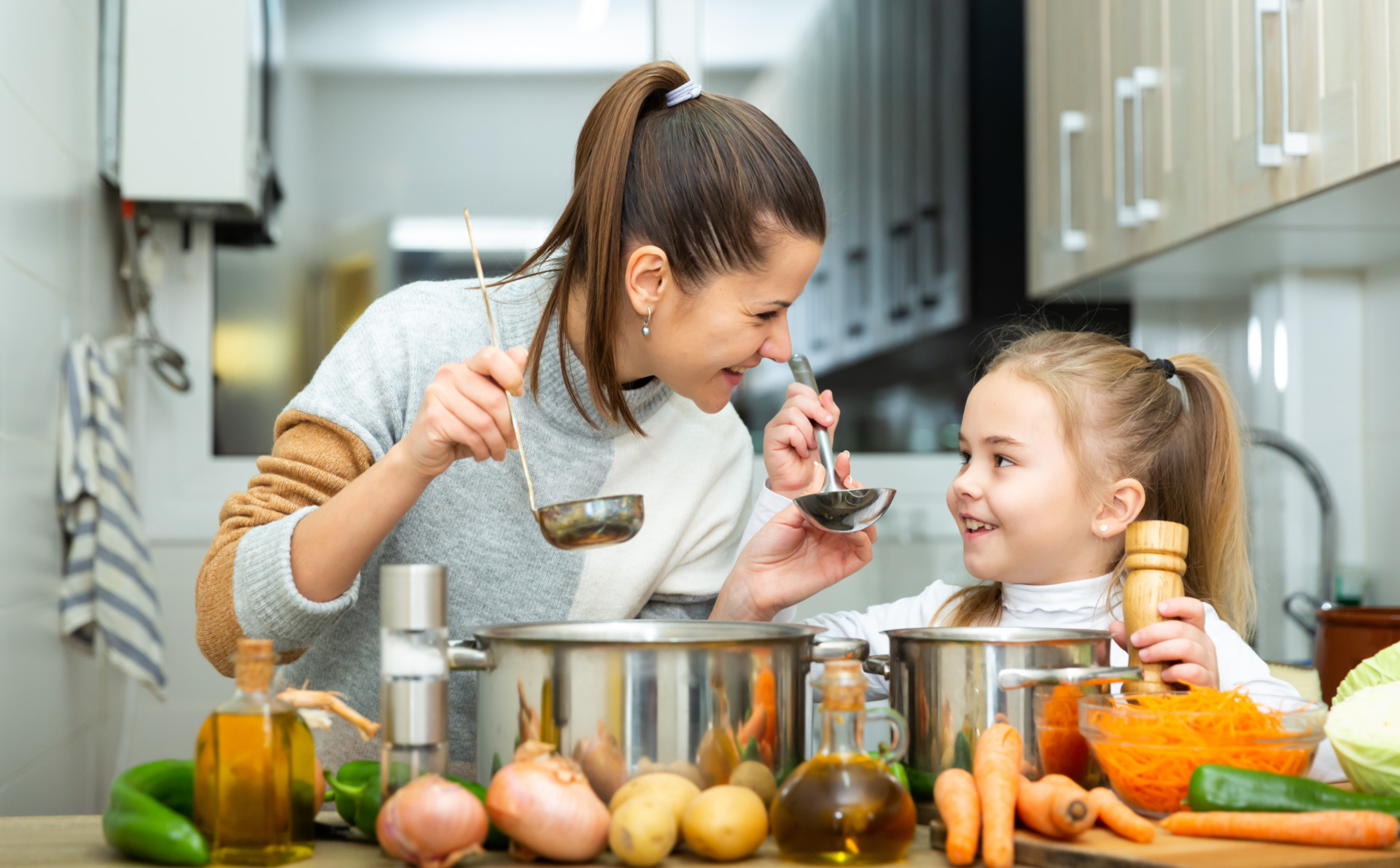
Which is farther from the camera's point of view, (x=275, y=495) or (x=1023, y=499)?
(x=1023, y=499)

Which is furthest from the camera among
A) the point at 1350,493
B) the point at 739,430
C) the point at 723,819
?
the point at 1350,493

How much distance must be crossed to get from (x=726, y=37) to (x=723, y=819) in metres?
2.30

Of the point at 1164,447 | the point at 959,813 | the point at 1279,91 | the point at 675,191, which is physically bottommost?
the point at 959,813

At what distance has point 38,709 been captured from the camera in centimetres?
174

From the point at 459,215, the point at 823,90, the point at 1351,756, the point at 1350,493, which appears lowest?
the point at 1351,756

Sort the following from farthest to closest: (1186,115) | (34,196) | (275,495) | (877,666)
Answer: (1186,115) < (34,196) < (275,495) < (877,666)

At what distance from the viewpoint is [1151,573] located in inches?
36.6

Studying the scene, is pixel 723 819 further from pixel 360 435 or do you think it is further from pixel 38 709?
pixel 38 709

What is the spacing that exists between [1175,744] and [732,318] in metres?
0.57

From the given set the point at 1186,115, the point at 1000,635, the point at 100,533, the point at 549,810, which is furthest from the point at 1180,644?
the point at 100,533

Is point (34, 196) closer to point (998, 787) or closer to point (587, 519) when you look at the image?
point (587, 519)

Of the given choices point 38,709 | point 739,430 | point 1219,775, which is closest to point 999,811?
point 1219,775

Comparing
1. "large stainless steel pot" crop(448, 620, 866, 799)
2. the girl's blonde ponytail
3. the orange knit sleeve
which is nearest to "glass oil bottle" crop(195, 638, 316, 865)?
"large stainless steel pot" crop(448, 620, 866, 799)

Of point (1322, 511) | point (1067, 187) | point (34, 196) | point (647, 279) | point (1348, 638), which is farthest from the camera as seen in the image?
point (1067, 187)
